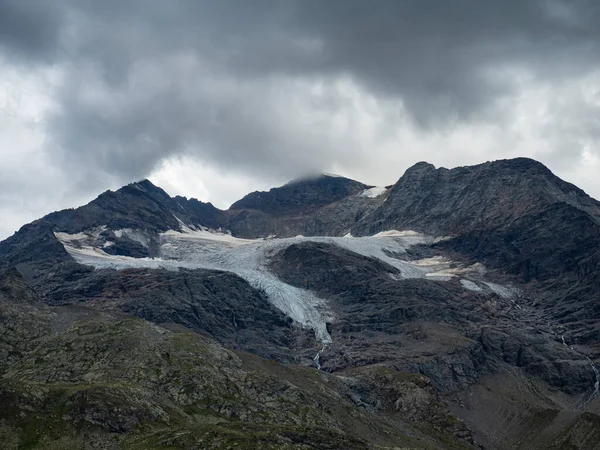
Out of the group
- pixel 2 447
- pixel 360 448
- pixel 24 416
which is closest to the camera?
pixel 2 447

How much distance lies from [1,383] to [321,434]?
81434 mm

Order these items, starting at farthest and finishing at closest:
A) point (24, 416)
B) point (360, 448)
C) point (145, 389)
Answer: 1. point (145, 389)
2. point (360, 448)
3. point (24, 416)

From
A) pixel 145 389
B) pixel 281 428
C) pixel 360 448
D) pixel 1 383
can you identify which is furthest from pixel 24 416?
pixel 360 448

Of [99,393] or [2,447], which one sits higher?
[99,393]

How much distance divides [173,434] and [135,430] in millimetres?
11102

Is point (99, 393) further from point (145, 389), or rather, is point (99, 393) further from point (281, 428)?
point (281, 428)

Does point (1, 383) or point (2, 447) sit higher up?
point (1, 383)

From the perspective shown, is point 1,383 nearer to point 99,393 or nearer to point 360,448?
point 99,393

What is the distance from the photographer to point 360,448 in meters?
178

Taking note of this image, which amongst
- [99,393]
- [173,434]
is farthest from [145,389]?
[173,434]

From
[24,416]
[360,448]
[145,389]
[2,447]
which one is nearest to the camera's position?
[2,447]

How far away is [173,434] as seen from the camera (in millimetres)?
165500

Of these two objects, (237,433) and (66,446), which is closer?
(66,446)

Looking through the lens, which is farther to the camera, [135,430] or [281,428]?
[281,428]
